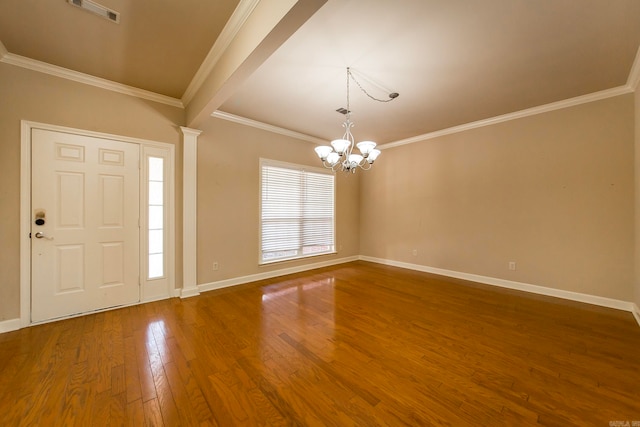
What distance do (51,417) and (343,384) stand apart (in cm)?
183

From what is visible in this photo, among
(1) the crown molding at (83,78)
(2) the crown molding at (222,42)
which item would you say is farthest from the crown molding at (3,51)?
(2) the crown molding at (222,42)

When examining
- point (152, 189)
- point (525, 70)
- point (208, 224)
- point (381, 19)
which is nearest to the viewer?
point (381, 19)

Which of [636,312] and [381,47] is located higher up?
[381,47]

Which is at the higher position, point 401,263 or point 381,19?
point 381,19

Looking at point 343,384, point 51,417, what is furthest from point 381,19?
point 51,417

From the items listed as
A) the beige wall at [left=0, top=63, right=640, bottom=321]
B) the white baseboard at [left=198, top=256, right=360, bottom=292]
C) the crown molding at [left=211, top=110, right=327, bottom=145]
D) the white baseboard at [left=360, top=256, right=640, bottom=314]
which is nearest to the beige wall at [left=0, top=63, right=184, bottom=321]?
the beige wall at [left=0, top=63, right=640, bottom=321]

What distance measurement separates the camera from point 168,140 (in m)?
3.37

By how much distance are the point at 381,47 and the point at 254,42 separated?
4.13 feet

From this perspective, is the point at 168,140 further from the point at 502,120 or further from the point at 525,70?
the point at 502,120

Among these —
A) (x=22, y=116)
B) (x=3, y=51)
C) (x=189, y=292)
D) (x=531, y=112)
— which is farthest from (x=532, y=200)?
(x=3, y=51)

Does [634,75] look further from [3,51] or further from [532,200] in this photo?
[3,51]

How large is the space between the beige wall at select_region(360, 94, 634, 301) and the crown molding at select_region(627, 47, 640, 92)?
18 centimetres

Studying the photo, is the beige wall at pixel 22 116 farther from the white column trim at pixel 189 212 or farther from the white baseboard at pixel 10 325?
the white column trim at pixel 189 212

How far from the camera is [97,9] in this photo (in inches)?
74.2
